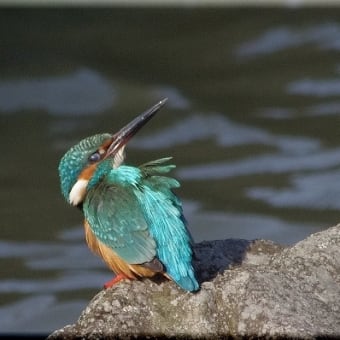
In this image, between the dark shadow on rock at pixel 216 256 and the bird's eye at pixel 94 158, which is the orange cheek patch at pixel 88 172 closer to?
the bird's eye at pixel 94 158

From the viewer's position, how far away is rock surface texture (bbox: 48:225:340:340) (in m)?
3.60

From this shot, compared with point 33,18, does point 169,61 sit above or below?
below

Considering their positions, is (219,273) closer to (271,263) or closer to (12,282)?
(271,263)

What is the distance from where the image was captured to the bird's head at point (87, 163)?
167 inches

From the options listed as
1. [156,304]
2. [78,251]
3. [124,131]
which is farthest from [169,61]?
[156,304]

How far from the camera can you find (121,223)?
13.3ft

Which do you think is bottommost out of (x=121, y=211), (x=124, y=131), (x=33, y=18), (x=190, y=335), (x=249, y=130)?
(x=190, y=335)

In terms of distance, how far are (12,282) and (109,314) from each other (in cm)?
432

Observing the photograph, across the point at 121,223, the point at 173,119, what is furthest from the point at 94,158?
the point at 173,119

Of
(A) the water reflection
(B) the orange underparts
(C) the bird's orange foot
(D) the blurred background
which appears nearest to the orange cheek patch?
(B) the orange underparts

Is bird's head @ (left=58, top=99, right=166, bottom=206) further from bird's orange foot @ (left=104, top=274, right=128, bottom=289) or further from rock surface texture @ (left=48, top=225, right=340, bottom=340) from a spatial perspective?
rock surface texture @ (left=48, top=225, right=340, bottom=340)

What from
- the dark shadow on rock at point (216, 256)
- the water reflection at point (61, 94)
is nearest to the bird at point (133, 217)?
the dark shadow on rock at point (216, 256)

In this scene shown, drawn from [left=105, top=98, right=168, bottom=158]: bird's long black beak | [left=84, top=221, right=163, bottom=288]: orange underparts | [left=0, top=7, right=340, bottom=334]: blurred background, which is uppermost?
[left=0, top=7, right=340, bottom=334]: blurred background

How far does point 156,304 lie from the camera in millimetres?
3818
